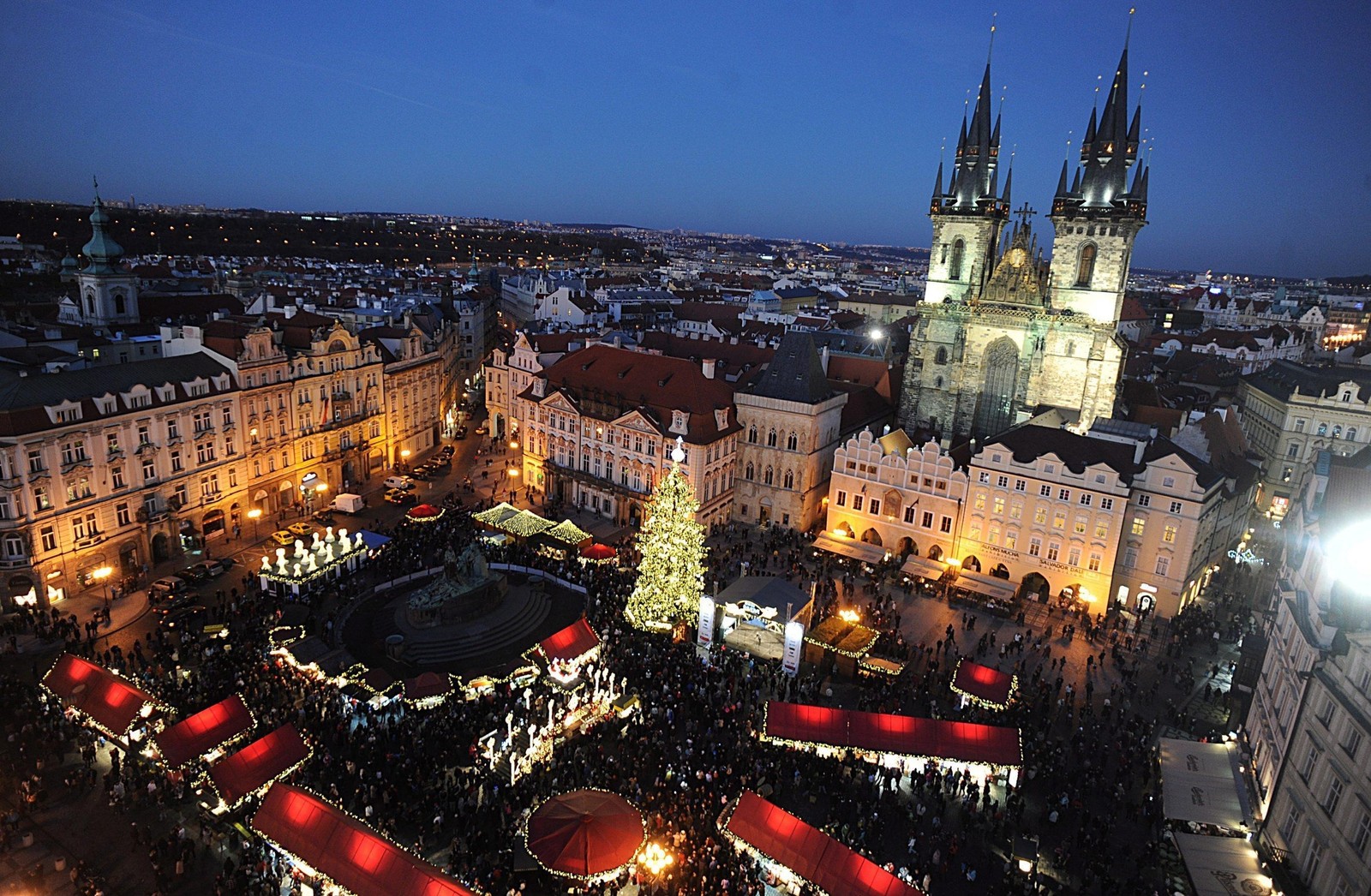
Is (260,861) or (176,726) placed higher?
(176,726)

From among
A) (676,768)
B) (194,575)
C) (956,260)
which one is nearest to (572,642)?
(676,768)

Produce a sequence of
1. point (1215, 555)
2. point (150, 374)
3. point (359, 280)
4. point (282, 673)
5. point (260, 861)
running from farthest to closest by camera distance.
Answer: point (359, 280), point (1215, 555), point (150, 374), point (282, 673), point (260, 861)

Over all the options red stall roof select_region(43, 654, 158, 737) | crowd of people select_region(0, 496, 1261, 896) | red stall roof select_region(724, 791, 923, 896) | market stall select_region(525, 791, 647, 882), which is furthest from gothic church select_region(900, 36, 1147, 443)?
red stall roof select_region(43, 654, 158, 737)

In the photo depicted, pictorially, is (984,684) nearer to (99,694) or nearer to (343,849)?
(343,849)

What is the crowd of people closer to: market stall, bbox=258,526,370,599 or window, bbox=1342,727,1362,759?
market stall, bbox=258,526,370,599

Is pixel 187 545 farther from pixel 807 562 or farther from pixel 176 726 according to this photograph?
pixel 807 562

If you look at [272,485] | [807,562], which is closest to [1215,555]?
[807,562]
